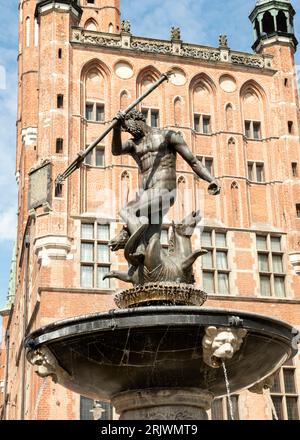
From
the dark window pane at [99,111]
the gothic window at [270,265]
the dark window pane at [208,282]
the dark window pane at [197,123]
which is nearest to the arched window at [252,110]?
the dark window pane at [197,123]

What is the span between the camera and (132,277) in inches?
346

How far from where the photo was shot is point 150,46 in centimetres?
3119

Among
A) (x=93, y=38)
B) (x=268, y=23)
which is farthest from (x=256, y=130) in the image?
(x=93, y=38)

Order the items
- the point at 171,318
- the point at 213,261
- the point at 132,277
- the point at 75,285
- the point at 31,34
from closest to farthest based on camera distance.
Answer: the point at 171,318
the point at 132,277
the point at 75,285
the point at 213,261
the point at 31,34

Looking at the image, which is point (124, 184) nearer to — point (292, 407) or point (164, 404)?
point (292, 407)

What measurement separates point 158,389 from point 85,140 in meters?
21.6

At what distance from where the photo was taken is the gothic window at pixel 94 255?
26.8m

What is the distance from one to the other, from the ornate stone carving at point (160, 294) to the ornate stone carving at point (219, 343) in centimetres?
87

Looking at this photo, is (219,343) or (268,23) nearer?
(219,343)

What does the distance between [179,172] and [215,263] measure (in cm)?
401

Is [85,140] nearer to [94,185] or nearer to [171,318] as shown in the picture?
[94,185]

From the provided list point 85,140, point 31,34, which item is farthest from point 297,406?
point 31,34

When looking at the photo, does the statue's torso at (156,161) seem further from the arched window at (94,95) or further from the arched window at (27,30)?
the arched window at (27,30)

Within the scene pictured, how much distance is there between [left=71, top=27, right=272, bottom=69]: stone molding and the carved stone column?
78.6 feet
